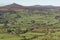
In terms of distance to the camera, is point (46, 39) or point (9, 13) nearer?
point (46, 39)

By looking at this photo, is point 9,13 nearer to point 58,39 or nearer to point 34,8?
point 34,8

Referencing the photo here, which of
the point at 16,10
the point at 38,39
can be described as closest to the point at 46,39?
the point at 38,39

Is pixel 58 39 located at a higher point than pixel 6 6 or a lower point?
lower

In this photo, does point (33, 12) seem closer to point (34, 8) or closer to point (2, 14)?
point (34, 8)

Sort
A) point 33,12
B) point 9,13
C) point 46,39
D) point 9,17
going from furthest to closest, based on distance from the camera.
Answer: point 33,12
point 9,13
point 9,17
point 46,39

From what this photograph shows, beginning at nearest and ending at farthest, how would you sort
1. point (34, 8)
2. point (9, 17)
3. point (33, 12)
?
1. point (9, 17)
2. point (33, 12)
3. point (34, 8)

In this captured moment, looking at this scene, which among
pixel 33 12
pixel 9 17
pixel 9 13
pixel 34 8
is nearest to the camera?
pixel 9 17

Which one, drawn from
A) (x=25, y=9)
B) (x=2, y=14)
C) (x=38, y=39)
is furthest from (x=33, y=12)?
(x=38, y=39)

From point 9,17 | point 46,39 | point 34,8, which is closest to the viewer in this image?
point 46,39

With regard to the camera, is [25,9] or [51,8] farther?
[51,8]
